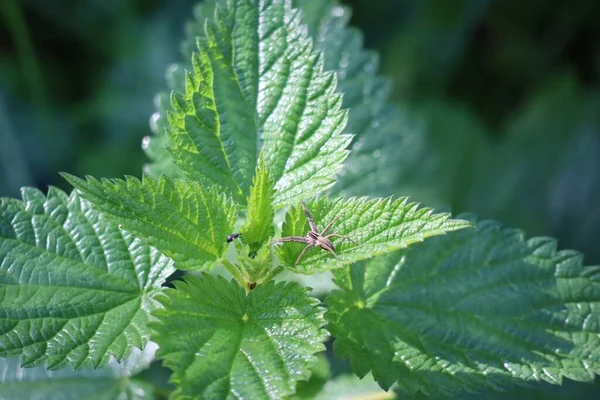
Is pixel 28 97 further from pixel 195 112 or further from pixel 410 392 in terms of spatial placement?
pixel 410 392

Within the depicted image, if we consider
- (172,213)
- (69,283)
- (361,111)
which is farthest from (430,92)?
(69,283)

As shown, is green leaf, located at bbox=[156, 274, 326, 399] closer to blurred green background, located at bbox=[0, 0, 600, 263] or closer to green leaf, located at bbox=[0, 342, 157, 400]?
green leaf, located at bbox=[0, 342, 157, 400]

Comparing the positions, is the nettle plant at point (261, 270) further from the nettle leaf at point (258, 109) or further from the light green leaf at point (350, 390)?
the light green leaf at point (350, 390)

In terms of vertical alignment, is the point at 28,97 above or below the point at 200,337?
above

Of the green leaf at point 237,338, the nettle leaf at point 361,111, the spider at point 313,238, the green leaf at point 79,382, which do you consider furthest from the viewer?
the nettle leaf at point 361,111

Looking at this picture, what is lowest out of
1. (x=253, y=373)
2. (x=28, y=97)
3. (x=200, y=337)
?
(x=253, y=373)

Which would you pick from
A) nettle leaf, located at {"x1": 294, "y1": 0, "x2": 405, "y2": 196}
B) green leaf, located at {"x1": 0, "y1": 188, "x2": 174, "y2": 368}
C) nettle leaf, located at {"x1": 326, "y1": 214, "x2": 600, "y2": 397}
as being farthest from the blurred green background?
green leaf, located at {"x1": 0, "y1": 188, "x2": 174, "y2": 368}

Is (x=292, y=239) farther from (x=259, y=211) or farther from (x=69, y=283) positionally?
(x=69, y=283)

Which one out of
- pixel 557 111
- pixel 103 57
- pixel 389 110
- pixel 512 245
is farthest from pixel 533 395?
pixel 103 57

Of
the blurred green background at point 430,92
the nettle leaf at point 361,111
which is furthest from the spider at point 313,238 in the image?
the blurred green background at point 430,92
